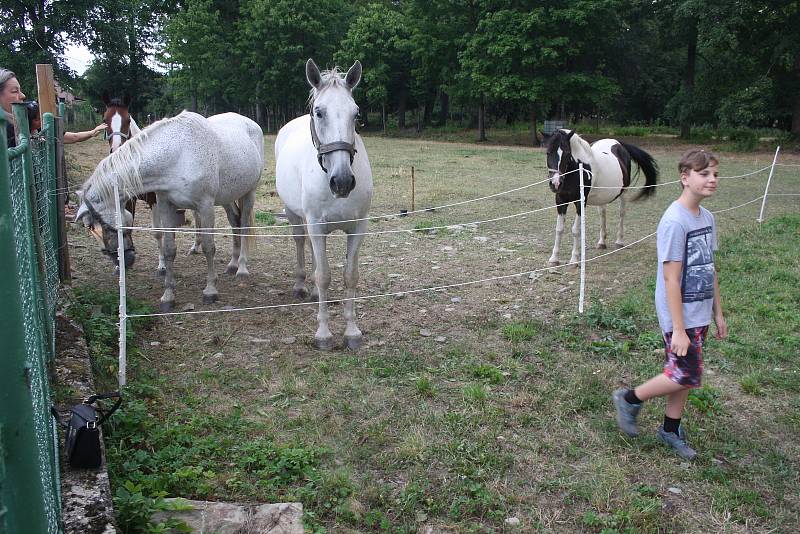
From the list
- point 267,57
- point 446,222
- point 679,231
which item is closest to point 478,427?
point 679,231

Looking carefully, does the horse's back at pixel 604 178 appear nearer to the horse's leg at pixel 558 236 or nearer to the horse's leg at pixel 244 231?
the horse's leg at pixel 558 236

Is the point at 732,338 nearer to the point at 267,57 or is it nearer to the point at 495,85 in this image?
the point at 495,85

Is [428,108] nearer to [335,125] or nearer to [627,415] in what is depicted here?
[335,125]

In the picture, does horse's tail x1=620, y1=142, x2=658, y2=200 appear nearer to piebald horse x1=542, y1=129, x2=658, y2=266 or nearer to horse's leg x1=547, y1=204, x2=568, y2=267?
piebald horse x1=542, y1=129, x2=658, y2=266

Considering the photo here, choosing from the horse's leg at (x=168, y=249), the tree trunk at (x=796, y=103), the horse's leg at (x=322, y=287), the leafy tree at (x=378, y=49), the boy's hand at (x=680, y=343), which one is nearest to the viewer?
the boy's hand at (x=680, y=343)

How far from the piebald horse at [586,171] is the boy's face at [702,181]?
11.6 ft

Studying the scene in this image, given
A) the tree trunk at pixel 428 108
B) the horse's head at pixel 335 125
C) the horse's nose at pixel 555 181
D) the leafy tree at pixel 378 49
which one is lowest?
the horse's nose at pixel 555 181

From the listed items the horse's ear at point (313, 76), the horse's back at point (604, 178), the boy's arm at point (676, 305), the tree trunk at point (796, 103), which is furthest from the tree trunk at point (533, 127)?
the boy's arm at point (676, 305)

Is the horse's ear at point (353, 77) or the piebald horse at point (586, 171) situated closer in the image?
the horse's ear at point (353, 77)

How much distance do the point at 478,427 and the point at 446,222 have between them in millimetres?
6656

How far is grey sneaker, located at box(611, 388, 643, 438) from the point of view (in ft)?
11.6

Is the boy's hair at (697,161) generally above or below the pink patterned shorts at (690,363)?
above

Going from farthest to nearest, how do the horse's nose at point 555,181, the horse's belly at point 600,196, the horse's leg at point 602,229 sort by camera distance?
the horse's leg at point 602,229 → the horse's belly at point 600,196 → the horse's nose at point 555,181

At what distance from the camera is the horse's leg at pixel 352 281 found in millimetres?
4973
